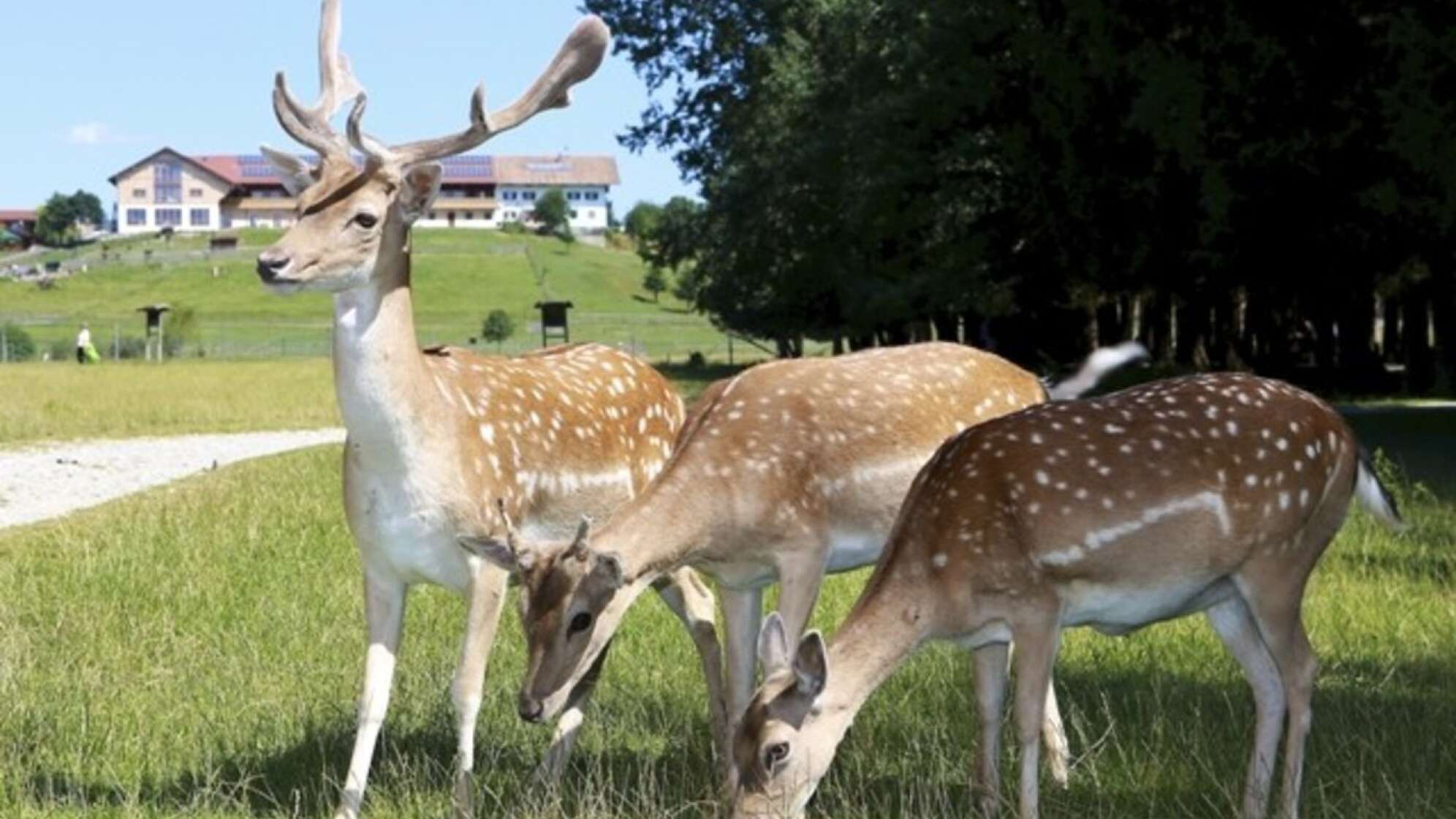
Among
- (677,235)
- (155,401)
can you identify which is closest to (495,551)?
(155,401)

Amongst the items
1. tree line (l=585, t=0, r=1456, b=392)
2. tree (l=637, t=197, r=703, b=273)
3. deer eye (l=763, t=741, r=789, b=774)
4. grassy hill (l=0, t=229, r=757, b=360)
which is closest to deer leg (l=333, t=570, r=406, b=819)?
deer eye (l=763, t=741, r=789, b=774)

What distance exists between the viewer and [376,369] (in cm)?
748

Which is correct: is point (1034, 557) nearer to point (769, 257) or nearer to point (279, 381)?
point (769, 257)

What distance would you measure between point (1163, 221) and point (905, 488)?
22.0 m

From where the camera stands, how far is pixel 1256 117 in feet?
85.9

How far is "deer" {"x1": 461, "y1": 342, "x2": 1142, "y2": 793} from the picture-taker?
677cm

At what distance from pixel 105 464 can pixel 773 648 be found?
1872 centimetres

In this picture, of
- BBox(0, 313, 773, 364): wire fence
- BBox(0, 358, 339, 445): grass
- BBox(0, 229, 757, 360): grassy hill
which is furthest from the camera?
BBox(0, 229, 757, 360): grassy hill

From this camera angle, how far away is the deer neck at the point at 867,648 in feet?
21.3

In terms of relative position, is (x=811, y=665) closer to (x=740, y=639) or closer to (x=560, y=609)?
(x=560, y=609)

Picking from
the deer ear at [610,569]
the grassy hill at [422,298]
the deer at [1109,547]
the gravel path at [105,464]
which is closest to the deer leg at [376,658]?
the deer ear at [610,569]

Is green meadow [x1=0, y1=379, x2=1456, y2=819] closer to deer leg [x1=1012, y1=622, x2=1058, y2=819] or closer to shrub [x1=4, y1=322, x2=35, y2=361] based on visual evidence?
deer leg [x1=1012, y1=622, x2=1058, y2=819]

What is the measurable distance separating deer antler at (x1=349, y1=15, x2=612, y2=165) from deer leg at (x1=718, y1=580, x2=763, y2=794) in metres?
1.92

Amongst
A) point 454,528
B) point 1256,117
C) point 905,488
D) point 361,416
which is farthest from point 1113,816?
point 1256,117
